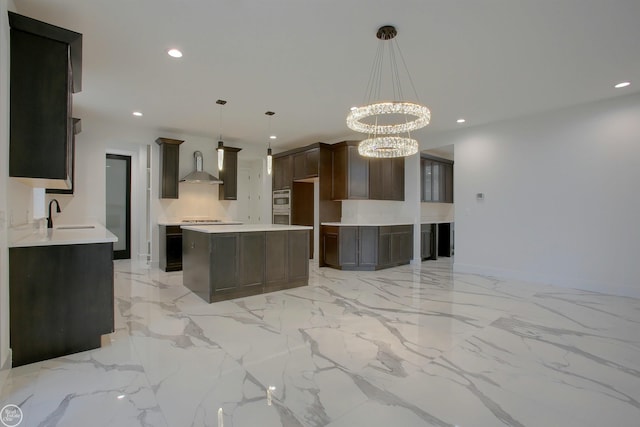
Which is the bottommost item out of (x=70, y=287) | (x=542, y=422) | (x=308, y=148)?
(x=542, y=422)

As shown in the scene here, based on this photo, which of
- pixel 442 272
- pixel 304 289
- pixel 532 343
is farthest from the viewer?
pixel 442 272

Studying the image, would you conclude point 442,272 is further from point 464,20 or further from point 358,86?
point 464,20

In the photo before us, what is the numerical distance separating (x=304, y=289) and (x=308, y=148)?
10.3 feet

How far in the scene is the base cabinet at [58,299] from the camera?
2256 mm

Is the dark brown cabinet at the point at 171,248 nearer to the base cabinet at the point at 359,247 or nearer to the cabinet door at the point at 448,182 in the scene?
the base cabinet at the point at 359,247

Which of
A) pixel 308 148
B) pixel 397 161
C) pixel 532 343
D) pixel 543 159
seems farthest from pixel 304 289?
pixel 543 159

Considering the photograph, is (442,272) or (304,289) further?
(442,272)

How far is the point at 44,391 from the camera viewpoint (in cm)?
195

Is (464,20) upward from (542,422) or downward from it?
upward

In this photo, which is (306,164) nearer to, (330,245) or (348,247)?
(330,245)

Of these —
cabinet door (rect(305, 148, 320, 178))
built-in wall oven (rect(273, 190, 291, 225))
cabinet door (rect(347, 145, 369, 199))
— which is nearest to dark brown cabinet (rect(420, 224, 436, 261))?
cabinet door (rect(347, 145, 369, 199))

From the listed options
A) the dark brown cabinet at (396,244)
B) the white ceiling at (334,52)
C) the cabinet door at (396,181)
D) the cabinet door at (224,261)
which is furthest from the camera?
the cabinet door at (396,181)

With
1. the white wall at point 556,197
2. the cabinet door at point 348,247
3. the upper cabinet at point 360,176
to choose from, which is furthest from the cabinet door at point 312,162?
the white wall at point 556,197

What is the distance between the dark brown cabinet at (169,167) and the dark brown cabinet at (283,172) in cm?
219
